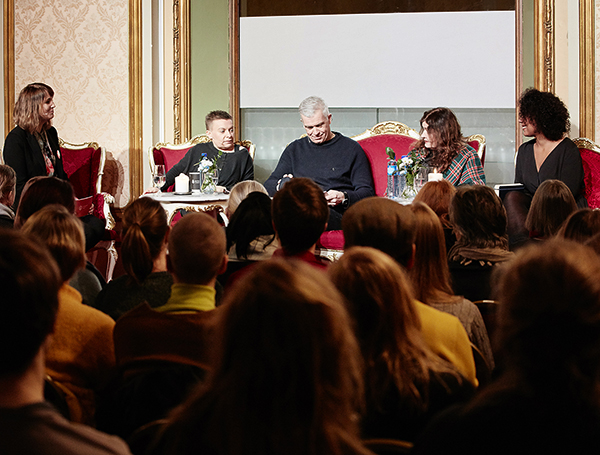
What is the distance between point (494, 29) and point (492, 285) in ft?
11.9

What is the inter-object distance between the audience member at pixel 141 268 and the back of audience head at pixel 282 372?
3.02 ft

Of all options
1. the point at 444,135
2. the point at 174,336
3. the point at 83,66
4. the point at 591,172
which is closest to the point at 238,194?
the point at 174,336

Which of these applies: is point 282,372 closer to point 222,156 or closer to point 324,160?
point 324,160

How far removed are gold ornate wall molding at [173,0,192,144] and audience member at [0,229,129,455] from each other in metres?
4.39

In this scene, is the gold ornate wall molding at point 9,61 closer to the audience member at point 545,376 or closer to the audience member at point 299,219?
the audience member at point 299,219

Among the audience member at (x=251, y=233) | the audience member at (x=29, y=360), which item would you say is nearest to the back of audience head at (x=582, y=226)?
the audience member at (x=251, y=233)

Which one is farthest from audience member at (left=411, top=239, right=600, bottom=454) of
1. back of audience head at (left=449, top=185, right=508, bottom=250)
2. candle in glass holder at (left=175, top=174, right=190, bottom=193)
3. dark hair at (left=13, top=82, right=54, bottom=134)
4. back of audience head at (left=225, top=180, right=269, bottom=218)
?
dark hair at (left=13, top=82, right=54, bottom=134)

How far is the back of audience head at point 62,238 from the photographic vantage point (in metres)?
1.44

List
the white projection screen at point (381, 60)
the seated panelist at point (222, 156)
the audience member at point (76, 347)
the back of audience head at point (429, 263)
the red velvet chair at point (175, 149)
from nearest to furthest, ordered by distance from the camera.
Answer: the audience member at point (76, 347)
the back of audience head at point (429, 263)
the seated panelist at point (222, 156)
the red velvet chair at point (175, 149)
the white projection screen at point (381, 60)

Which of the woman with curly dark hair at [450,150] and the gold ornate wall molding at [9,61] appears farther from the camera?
the gold ornate wall molding at [9,61]

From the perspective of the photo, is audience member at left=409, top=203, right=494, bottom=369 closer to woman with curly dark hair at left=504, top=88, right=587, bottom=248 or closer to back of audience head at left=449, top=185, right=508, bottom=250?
back of audience head at left=449, top=185, right=508, bottom=250

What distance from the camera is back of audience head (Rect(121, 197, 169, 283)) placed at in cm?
167

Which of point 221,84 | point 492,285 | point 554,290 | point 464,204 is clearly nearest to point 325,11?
point 221,84

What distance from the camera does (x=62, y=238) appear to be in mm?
1450
